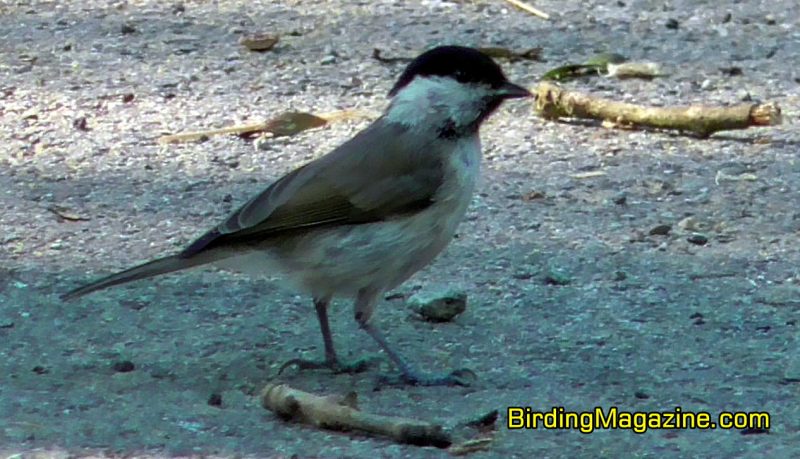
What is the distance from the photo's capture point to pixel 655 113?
7.91m

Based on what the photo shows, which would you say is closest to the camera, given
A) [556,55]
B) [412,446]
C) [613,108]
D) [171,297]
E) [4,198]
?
[412,446]

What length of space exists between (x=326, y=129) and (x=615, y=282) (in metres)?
2.26

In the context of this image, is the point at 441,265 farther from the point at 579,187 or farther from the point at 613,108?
the point at 613,108

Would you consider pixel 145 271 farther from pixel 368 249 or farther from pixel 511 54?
pixel 511 54

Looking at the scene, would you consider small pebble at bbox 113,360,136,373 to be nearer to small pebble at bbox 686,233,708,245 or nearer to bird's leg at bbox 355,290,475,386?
bird's leg at bbox 355,290,475,386

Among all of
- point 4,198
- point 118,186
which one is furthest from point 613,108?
point 4,198

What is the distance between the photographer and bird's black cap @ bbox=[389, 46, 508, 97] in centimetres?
566

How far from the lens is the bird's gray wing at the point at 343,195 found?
5.42 meters

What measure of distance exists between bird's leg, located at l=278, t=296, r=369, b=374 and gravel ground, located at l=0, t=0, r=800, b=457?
9 centimetres

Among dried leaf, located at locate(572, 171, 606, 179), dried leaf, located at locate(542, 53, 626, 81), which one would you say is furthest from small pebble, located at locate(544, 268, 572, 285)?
dried leaf, located at locate(542, 53, 626, 81)

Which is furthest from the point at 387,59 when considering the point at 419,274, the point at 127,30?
the point at 419,274

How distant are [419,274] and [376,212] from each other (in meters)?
1.05

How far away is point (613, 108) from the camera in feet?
26.3

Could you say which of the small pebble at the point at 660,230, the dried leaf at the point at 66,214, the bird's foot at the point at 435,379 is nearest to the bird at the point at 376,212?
the bird's foot at the point at 435,379
